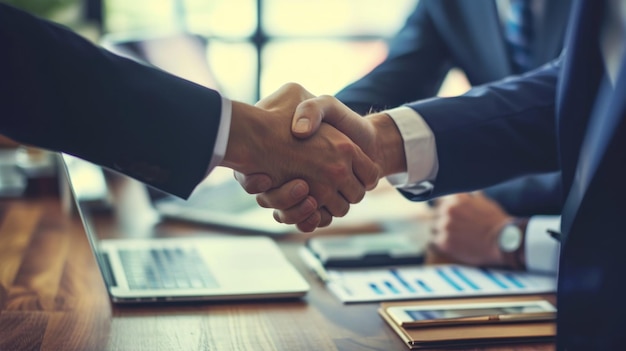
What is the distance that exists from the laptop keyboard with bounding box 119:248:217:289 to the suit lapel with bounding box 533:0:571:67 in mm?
805

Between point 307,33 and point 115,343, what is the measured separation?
5.97ft

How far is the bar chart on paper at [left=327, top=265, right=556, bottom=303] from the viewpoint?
1181 millimetres

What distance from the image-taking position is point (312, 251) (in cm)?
135

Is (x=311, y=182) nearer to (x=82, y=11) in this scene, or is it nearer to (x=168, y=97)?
(x=168, y=97)

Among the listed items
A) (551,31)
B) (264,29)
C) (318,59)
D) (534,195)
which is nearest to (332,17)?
(318,59)

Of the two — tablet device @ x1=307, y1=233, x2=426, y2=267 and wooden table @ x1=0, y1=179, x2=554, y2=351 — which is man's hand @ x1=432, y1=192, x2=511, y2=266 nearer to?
tablet device @ x1=307, y1=233, x2=426, y2=267

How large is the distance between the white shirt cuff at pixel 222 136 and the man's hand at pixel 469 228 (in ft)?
1.57

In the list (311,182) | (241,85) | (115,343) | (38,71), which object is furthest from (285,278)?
(241,85)

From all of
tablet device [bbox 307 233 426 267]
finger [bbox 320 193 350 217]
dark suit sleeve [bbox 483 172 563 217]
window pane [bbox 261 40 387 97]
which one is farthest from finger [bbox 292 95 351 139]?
window pane [bbox 261 40 387 97]

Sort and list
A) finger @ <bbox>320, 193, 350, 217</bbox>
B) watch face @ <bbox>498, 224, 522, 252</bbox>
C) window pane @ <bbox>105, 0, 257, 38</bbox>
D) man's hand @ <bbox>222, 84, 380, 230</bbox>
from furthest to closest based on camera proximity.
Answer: window pane @ <bbox>105, 0, 257, 38</bbox> → watch face @ <bbox>498, 224, 522, 252</bbox> → finger @ <bbox>320, 193, 350, 217</bbox> → man's hand @ <bbox>222, 84, 380, 230</bbox>

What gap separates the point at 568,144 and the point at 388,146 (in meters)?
0.31

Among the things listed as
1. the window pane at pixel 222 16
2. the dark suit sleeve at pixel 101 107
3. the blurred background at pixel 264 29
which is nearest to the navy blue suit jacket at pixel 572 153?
the dark suit sleeve at pixel 101 107

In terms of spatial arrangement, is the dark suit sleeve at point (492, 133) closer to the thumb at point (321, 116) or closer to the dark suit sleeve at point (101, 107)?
the thumb at point (321, 116)

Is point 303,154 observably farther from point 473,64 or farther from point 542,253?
point 473,64
